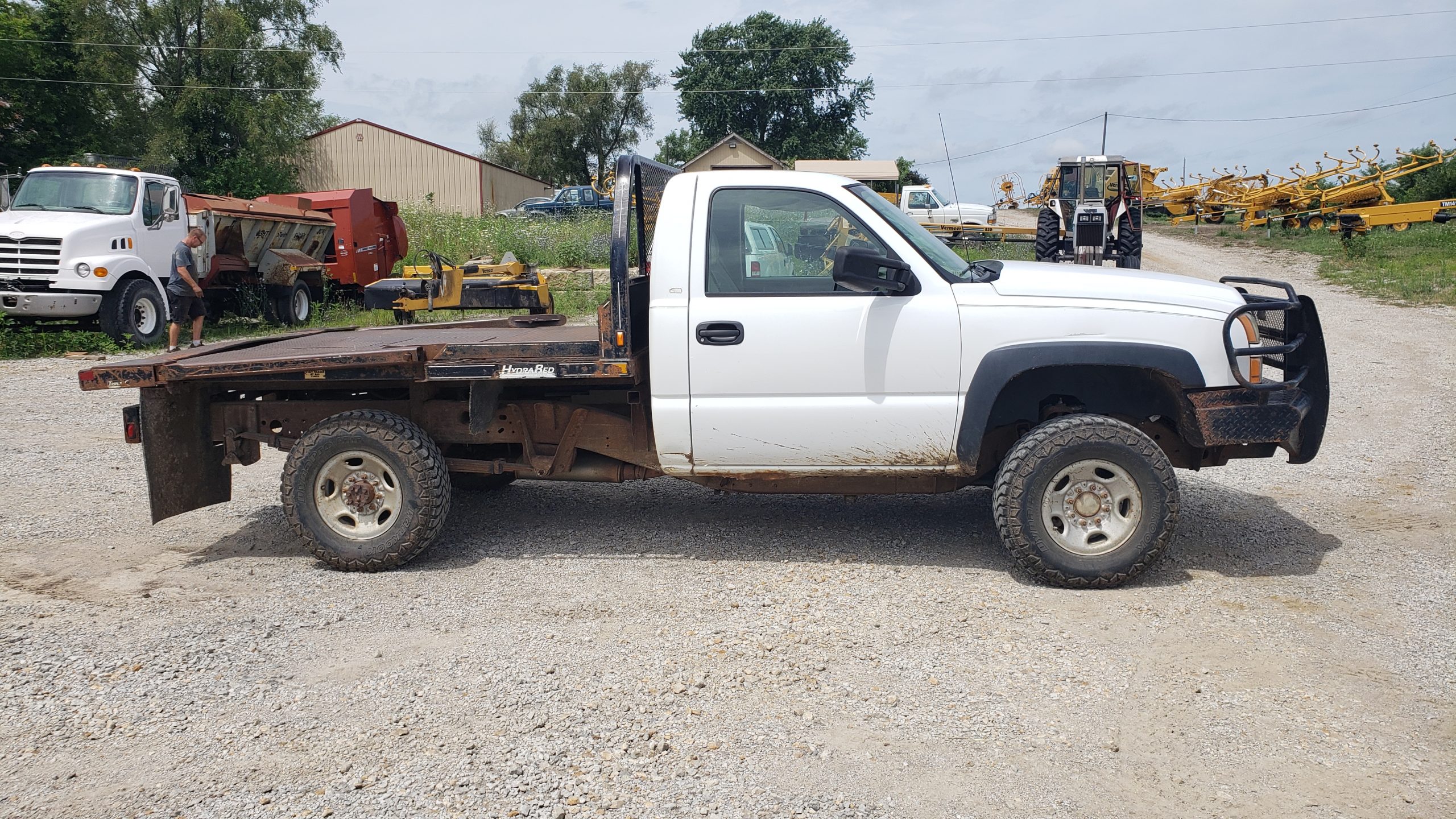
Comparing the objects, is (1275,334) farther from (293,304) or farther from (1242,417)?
(293,304)

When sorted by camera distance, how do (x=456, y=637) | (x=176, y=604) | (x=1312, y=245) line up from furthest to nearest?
(x=1312, y=245)
(x=176, y=604)
(x=456, y=637)

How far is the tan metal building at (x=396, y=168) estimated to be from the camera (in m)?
41.3

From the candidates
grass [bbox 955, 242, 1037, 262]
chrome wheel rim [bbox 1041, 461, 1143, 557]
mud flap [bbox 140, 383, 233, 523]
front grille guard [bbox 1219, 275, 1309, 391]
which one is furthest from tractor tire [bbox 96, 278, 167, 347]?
grass [bbox 955, 242, 1037, 262]

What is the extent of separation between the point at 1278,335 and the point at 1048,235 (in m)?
17.1

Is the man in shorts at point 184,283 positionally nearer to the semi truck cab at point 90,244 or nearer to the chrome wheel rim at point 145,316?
the semi truck cab at point 90,244

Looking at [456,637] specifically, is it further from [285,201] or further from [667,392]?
[285,201]

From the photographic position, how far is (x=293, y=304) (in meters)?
19.2

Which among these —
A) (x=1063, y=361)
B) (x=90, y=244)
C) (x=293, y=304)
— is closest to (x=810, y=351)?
(x=1063, y=361)

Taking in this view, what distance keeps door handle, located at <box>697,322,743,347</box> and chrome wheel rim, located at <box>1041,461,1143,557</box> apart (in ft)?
5.38

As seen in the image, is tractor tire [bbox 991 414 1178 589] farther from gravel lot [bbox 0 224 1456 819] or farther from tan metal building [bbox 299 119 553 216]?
tan metal building [bbox 299 119 553 216]

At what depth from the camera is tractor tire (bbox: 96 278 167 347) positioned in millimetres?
15078

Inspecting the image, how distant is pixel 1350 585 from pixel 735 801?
349 centimetres

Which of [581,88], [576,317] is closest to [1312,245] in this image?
[576,317]

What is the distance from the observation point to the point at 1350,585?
4.95 m
